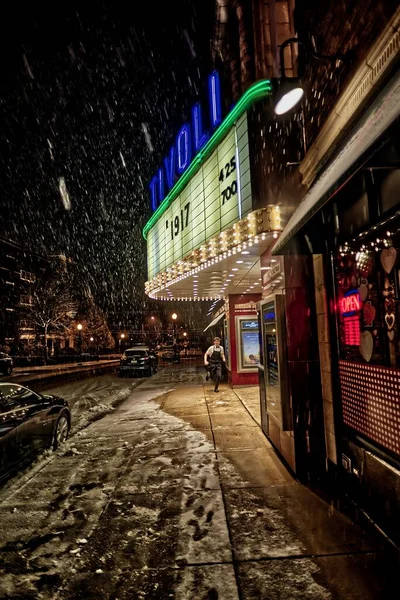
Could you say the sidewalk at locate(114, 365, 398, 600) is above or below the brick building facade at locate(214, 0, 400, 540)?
below

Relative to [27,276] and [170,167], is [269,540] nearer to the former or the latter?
[170,167]

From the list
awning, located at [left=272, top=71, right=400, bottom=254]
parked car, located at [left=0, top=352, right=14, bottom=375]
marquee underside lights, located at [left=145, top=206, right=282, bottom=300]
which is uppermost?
→ marquee underside lights, located at [left=145, top=206, right=282, bottom=300]

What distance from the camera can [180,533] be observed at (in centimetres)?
386

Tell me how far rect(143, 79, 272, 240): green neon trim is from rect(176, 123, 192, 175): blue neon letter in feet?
2.12

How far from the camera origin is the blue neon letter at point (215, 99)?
Result: 10.1m

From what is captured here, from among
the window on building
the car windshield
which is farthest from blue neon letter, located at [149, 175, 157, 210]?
the window on building

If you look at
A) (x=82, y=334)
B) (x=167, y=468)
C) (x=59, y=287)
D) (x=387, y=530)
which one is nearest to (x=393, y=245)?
(x=387, y=530)

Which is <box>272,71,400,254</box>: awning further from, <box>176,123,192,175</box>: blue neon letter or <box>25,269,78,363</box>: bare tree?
<box>25,269,78,363</box>: bare tree

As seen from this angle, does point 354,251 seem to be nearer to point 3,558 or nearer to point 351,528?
point 351,528

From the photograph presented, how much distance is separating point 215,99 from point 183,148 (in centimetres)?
208

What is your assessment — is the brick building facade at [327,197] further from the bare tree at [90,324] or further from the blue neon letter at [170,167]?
the bare tree at [90,324]

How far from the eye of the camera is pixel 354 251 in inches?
181

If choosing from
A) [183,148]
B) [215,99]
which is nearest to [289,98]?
[215,99]

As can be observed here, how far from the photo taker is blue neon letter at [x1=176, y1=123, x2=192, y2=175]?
11535 millimetres
